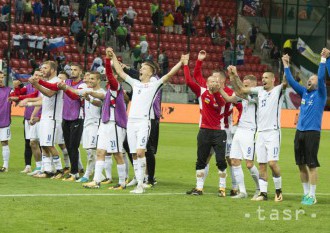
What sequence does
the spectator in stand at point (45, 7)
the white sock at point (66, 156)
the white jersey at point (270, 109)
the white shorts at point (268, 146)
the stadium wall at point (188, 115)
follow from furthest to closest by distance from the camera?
1. the spectator in stand at point (45, 7)
2. the stadium wall at point (188, 115)
3. the white sock at point (66, 156)
4. the white jersey at point (270, 109)
5. the white shorts at point (268, 146)

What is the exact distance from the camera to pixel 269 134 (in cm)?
1484

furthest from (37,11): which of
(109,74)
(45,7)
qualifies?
(109,74)

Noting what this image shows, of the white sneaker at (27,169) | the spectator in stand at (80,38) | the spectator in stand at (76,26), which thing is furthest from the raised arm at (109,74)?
the spectator in stand at (76,26)

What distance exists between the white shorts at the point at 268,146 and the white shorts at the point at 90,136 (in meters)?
3.83

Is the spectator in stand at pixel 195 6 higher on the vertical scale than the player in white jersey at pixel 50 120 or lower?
higher

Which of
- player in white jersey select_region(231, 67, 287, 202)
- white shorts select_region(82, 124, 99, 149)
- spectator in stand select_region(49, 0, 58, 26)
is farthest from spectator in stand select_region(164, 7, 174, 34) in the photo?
player in white jersey select_region(231, 67, 287, 202)

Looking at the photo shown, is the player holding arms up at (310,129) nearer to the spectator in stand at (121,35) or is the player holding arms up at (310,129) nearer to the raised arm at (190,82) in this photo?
the raised arm at (190,82)

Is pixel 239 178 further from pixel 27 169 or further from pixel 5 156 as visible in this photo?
pixel 5 156

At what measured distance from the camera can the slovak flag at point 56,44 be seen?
43000mm

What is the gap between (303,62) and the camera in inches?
1941

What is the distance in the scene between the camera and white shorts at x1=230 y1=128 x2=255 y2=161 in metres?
15.2

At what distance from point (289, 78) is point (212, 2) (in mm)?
37194

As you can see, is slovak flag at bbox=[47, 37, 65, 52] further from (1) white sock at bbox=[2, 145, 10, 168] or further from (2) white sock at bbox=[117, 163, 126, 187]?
(2) white sock at bbox=[117, 163, 126, 187]

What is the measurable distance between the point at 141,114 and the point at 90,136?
7.04 feet
